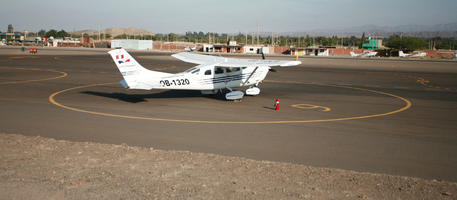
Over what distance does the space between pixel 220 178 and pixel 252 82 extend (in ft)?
49.9

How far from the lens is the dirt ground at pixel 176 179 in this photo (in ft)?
28.6

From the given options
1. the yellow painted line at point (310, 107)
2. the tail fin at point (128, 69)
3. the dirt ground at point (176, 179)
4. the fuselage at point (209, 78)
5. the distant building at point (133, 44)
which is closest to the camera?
the dirt ground at point (176, 179)

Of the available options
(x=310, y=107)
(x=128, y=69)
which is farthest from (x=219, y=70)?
(x=310, y=107)

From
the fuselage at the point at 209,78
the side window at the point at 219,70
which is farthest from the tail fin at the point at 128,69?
the side window at the point at 219,70

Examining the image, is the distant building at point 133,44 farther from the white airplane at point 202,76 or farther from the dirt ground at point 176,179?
the dirt ground at point 176,179

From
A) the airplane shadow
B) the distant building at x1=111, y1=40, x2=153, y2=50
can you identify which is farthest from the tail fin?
the distant building at x1=111, y1=40, x2=153, y2=50

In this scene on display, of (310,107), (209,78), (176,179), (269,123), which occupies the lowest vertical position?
(176,179)

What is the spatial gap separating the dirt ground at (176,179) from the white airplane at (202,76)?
8.89 meters

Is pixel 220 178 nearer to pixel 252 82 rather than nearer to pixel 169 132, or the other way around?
pixel 169 132

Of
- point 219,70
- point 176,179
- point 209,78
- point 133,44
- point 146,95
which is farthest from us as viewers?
point 133,44

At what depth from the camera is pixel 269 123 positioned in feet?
55.8

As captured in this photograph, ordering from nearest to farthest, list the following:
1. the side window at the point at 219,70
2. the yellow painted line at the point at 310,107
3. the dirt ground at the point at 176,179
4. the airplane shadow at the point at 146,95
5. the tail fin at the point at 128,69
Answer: the dirt ground at the point at 176,179 < the tail fin at the point at 128,69 < the yellow painted line at the point at 310,107 < the side window at the point at 219,70 < the airplane shadow at the point at 146,95

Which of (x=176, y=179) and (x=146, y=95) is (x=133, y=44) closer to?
(x=146, y=95)

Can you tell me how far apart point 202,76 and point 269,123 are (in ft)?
23.0
